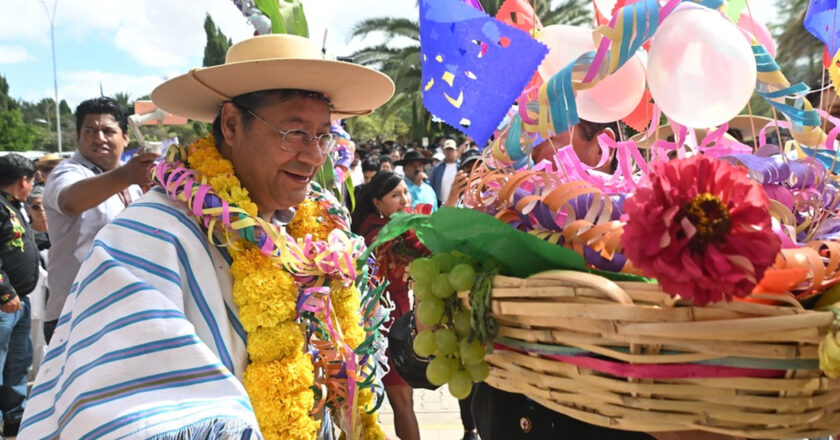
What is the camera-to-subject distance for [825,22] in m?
1.19

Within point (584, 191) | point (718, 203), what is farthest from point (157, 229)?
point (718, 203)

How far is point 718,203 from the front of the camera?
0.76 metres

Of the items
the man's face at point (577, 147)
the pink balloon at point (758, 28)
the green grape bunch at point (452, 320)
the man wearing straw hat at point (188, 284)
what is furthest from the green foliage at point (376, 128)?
the green grape bunch at point (452, 320)

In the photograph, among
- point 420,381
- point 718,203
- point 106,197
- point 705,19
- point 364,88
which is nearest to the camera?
point 718,203

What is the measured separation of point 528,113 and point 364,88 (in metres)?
1.35

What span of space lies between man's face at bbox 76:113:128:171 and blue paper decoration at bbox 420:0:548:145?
3.12 m

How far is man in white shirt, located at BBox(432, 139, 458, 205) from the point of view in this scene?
376 inches

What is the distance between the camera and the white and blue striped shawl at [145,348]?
1.42 m

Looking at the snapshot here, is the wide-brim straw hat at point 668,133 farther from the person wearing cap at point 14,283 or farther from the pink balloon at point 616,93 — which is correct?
the person wearing cap at point 14,283

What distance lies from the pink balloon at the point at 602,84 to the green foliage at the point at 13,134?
41.7m

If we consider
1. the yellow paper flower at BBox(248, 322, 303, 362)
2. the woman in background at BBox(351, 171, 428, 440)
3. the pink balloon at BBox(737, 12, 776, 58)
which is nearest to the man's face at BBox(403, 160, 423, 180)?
the woman in background at BBox(351, 171, 428, 440)

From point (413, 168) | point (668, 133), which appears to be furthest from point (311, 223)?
point (413, 168)

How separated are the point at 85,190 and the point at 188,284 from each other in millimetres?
1815

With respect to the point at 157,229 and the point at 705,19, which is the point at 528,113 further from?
the point at 157,229
